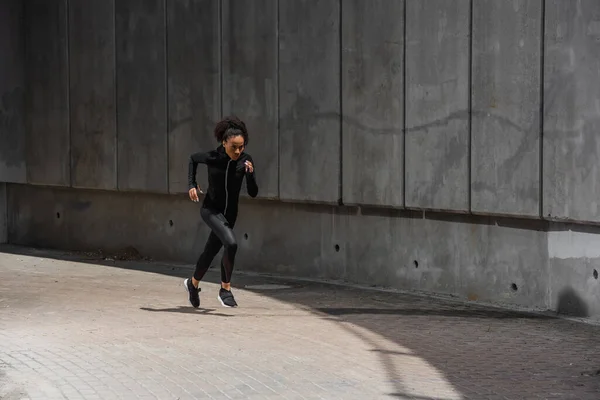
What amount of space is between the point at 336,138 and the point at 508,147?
9.57 ft

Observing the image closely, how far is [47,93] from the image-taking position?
69.1 feet

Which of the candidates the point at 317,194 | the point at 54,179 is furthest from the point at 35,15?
the point at 317,194

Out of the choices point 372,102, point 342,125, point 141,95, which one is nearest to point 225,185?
point 372,102

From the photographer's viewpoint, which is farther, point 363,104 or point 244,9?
point 244,9

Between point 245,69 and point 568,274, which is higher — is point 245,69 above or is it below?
→ above

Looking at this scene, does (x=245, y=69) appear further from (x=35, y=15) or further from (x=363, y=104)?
(x=35, y=15)

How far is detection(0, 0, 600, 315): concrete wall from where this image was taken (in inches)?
525

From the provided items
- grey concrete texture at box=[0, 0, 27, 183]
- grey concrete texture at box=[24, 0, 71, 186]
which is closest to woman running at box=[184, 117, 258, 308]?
grey concrete texture at box=[24, 0, 71, 186]

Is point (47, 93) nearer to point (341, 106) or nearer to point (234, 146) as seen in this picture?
point (341, 106)

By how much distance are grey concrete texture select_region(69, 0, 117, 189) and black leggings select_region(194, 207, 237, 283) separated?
661 centimetres

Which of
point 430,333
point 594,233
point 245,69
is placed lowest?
point 430,333

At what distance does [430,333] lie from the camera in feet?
39.4

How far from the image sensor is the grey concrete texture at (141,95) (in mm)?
18828

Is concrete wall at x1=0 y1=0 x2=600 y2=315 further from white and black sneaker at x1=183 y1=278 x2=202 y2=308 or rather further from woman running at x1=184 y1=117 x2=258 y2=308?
white and black sneaker at x1=183 y1=278 x2=202 y2=308
